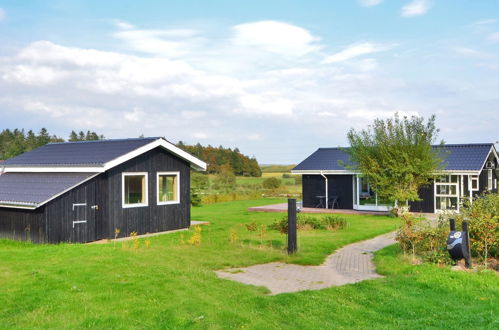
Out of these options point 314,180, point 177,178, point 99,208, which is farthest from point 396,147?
point 99,208

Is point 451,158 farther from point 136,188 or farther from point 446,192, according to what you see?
point 136,188

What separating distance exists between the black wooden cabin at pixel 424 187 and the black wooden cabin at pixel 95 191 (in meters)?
10.7

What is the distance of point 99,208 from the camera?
48.8 ft

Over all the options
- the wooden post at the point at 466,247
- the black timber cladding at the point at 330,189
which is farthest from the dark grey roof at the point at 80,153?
the black timber cladding at the point at 330,189

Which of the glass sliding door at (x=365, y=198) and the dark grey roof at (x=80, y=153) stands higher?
the dark grey roof at (x=80, y=153)

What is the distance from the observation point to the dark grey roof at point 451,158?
22.9 m

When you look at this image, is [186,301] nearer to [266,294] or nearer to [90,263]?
[266,294]

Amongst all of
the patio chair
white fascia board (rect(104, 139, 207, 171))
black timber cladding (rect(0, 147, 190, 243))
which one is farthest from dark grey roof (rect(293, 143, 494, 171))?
black timber cladding (rect(0, 147, 190, 243))

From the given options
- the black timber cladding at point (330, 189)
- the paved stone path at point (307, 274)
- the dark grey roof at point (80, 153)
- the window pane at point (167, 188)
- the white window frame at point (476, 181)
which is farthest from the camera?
the black timber cladding at point (330, 189)

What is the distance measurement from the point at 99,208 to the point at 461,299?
10.9 meters

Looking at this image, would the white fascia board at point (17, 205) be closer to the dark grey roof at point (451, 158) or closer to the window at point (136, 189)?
the window at point (136, 189)

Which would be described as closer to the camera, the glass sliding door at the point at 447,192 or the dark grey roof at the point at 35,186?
the dark grey roof at the point at 35,186

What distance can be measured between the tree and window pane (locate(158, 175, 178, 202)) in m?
9.50

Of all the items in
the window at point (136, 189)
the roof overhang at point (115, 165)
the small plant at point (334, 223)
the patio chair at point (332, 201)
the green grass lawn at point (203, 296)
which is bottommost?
the green grass lawn at point (203, 296)
